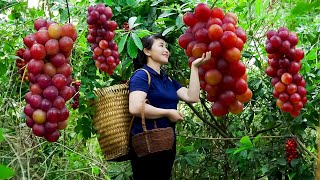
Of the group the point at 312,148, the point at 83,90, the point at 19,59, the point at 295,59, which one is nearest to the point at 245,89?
the point at 295,59

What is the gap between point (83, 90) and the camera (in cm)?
219

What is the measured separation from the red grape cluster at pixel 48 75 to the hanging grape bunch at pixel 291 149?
1418mm

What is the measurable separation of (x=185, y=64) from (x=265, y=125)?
0.61m

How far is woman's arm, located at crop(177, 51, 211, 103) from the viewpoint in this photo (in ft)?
3.58

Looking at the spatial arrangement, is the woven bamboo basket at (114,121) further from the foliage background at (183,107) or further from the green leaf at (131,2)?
→ the green leaf at (131,2)

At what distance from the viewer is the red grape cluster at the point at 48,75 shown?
119cm

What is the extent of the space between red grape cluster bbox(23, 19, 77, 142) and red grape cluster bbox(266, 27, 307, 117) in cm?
74

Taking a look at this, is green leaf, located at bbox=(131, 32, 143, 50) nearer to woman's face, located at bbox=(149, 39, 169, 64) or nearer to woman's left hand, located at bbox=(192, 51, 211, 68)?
woman's face, located at bbox=(149, 39, 169, 64)

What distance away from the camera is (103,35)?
188 cm

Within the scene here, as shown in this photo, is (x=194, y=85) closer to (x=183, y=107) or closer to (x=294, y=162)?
Result: (x=294, y=162)

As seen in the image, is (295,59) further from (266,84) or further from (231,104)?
(266,84)

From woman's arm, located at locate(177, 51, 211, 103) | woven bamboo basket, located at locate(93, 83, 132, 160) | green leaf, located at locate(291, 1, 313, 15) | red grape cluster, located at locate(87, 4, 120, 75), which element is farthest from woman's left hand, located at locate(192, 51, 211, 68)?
woven bamboo basket, located at locate(93, 83, 132, 160)

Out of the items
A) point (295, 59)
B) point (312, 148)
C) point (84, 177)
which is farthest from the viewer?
point (312, 148)

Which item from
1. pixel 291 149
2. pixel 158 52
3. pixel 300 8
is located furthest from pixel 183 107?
pixel 300 8
